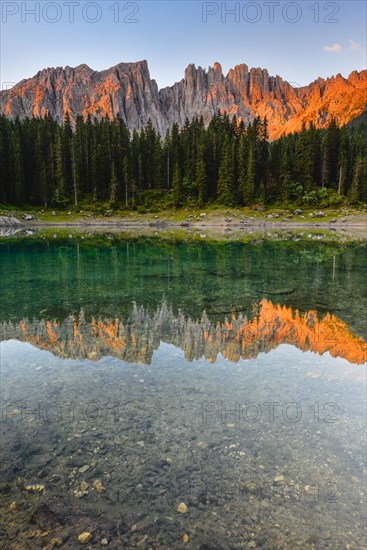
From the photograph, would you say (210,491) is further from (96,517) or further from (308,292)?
(308,292)

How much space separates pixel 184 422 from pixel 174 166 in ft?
A: 318

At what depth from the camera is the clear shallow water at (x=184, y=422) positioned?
5648 mm

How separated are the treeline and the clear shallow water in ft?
252

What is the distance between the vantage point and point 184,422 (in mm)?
8336

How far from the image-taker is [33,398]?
939cm

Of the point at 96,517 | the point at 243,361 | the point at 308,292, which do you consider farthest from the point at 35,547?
the point at 308,292

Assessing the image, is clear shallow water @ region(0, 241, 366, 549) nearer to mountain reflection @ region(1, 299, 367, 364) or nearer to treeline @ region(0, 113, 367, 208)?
mountain reflection @ region(1, 299, 367, 364)

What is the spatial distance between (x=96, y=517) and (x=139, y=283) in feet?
63.8

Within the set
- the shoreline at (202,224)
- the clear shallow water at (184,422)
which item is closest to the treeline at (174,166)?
the shoreline at (202,224)

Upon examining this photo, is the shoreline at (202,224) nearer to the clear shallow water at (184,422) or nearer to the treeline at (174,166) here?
the treeline at (174,166)

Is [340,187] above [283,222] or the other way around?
above

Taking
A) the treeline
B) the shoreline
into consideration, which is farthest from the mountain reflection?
the treeline

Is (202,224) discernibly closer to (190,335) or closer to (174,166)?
(174,166)

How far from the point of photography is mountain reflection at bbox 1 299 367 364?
41.3 feet
